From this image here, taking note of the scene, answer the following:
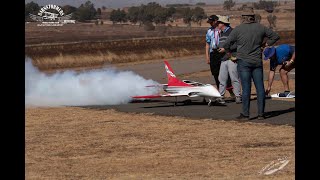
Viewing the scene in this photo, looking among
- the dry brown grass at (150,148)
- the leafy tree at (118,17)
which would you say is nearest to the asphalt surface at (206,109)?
the dry brown grass at (150,148)

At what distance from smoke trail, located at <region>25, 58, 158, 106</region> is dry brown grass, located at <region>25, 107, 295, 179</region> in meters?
2.85

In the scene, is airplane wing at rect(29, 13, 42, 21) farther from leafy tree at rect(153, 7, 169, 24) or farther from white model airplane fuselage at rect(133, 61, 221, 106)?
white model airplane fuselage at rect(133, 61, 221, 106)

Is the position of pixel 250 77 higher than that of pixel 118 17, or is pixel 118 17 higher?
pixel 118 17

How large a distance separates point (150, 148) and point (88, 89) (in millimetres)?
8469

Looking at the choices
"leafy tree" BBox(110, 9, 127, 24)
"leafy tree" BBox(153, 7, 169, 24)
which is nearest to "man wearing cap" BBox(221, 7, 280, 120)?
"leafy tree" BBox(153, 7, 169, 24)

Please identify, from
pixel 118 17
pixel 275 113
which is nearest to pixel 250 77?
pixel 275 113

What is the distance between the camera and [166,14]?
16112 cm

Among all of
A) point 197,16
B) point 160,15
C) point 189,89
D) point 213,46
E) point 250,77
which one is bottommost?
point 189,89

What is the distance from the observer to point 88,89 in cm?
2116

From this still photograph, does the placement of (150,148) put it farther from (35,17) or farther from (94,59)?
(35,17)

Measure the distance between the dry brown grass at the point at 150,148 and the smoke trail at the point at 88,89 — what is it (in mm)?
2847
